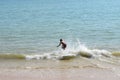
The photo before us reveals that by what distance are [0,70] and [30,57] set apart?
401cm

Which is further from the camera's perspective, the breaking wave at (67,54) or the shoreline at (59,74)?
the breaking wave at (67,54)

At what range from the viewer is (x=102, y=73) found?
18047mm

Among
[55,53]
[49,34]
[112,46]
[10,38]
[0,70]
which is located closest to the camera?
[0,70]

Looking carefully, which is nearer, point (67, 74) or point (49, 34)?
point (67, 74)

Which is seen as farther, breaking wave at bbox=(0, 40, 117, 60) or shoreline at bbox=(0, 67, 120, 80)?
breaking wave at bbox=(0, 40, 117, 60)

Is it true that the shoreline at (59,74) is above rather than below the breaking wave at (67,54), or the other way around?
below

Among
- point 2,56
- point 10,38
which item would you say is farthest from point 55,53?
point 10,38

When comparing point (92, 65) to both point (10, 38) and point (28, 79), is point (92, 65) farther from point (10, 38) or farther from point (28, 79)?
point (10, 38)

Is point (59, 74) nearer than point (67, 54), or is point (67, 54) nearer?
point (59, 74)

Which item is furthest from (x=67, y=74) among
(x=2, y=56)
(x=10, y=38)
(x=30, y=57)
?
(x=10, y=38)

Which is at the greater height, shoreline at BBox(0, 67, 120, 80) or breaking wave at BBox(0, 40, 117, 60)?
breaking wave at BBox(0, 40, 117, 60)

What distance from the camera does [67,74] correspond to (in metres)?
18.1

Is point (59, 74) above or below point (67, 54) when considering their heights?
below

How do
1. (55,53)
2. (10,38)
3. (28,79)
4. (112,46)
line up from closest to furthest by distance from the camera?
(28,79)
(55,53)
(112,46)
(10,38)
